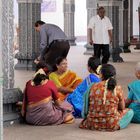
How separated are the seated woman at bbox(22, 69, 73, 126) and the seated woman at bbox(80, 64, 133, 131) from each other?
0.46 metres

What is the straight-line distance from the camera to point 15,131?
5.77m

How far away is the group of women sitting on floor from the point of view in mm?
5680

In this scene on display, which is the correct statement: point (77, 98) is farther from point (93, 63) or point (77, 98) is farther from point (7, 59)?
point (7, 59)

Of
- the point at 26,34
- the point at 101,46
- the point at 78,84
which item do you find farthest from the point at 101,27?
the point at 78,84

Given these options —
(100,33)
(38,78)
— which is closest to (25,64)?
(100,33)

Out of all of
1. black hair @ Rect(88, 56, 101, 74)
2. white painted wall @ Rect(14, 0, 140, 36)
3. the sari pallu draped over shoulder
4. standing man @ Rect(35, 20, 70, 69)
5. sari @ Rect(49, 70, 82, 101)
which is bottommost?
the sari pallu draped over shoulder

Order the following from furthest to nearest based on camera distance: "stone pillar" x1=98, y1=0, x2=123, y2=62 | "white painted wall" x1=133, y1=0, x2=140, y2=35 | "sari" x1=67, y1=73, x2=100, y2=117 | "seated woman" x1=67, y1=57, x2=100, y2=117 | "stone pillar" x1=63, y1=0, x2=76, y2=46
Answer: "white painted wall" x1=133, y1=0, x2=140, y2=35 < "stone pillar" x1=63, y1=0, x2=76, y2=46 < "stone pillar" x1=98, y1=0, x2=123, y2=62 < "sari" x1=67, y1=73, x2=100, y2=117 < "seated woman" x1=67, y1=57, x2=100, y2=117

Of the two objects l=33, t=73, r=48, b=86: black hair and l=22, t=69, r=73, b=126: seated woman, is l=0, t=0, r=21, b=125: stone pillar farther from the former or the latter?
l=33, t=73, r=48, b=86: black hair

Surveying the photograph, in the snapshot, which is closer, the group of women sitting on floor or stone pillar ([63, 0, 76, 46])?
the group of women sitting on floor

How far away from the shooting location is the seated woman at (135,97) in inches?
238

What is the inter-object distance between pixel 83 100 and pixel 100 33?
531 cm

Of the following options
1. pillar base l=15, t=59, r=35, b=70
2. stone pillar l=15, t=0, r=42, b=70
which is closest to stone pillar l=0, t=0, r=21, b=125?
stone pillar l=15, t=0, r=42, b=70

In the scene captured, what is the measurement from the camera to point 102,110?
5664mm

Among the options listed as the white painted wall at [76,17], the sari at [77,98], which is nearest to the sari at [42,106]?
the sari at [77,98]
